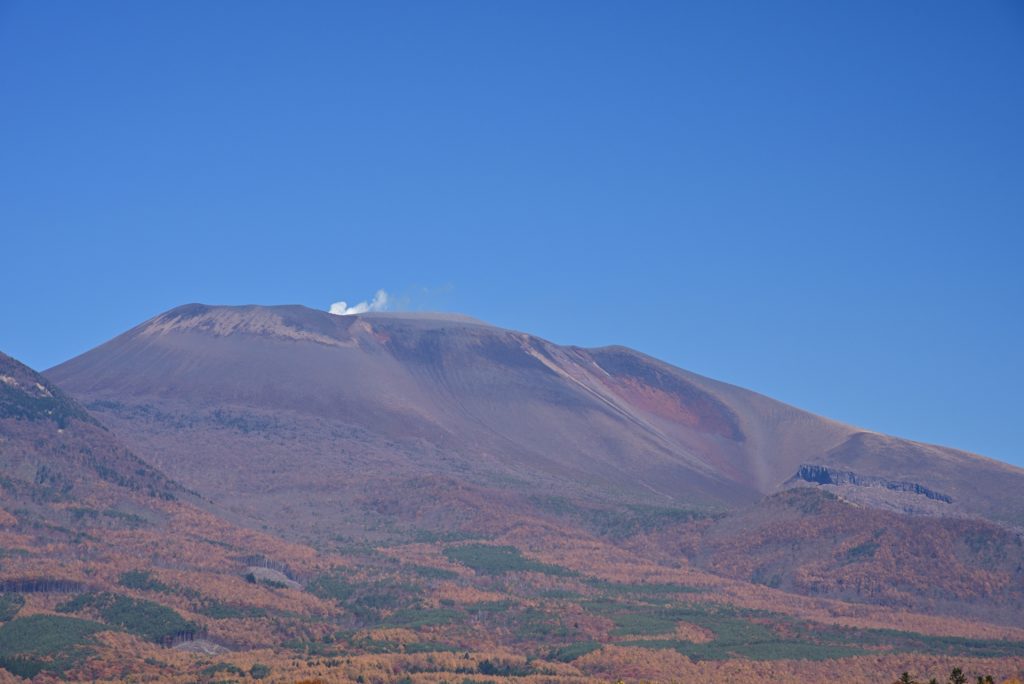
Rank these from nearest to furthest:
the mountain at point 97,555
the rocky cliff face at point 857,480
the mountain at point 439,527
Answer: the mountain at point 97,555, the mountain at point 439,527, the rocky cliff face at point 857,480

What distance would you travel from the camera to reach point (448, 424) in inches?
5354

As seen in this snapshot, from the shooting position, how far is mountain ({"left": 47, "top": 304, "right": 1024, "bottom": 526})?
115 m

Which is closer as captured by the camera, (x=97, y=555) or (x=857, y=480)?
(x=97, y=555)

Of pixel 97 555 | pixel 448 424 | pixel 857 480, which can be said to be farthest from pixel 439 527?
pixel 857 480

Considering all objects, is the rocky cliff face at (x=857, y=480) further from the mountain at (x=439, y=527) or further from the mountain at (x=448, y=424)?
the mountain at (x=439, y=527)

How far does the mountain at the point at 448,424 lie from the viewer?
115 m

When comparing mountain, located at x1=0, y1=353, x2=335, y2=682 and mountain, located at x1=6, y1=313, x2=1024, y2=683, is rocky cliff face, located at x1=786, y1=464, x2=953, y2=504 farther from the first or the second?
mountain, located at x1=0, y1=353, x2=335, y2=682

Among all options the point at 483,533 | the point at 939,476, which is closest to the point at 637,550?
the point at 483,533

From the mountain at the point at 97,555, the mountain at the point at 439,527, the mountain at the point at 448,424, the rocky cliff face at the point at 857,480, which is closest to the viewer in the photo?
the mountain at the point at 97,555

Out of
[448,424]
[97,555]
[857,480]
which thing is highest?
[448,424]

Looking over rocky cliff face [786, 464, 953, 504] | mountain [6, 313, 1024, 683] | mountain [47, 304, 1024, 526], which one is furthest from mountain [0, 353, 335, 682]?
rocky cliff face [786, 464, 953, 504]

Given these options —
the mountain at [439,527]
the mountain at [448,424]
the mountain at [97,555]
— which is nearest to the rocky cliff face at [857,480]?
the mountain at [448,424]

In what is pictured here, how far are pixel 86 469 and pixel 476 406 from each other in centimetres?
6223

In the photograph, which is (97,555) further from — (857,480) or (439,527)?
(857,480)
